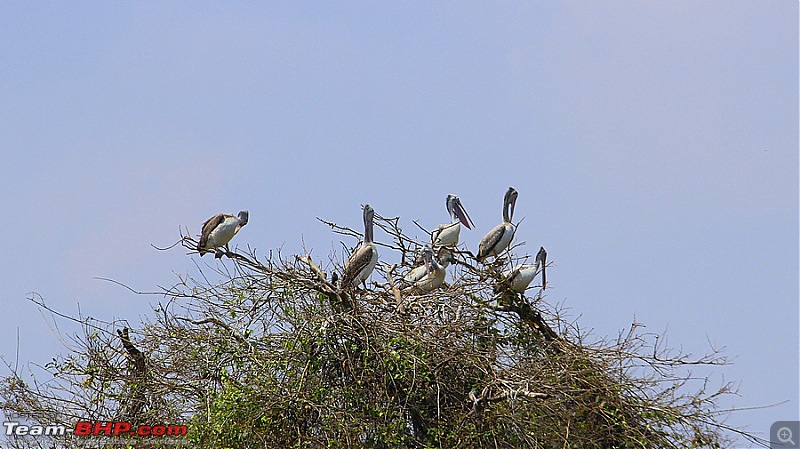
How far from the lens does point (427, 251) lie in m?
11.2

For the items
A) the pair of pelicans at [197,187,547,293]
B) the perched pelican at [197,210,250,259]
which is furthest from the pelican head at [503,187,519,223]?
the perched pelican at [197,210,250,259]

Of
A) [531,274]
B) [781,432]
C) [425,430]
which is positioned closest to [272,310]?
[425,430]

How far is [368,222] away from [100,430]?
3.36 m

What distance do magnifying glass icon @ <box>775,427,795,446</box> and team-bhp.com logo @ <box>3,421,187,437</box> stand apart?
17.9 ft

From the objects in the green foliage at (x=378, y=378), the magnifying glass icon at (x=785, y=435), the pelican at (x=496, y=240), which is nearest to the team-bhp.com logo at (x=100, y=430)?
the green foliage at (x=378, y=378)

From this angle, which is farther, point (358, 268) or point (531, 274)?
point (531, 274)

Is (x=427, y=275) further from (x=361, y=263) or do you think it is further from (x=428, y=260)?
(x=361, y=263)

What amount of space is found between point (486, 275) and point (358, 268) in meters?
1.29

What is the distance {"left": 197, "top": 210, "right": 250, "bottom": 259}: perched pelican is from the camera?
37.3 feet

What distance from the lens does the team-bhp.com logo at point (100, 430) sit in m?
9.97

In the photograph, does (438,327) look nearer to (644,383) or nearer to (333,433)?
(333,433)

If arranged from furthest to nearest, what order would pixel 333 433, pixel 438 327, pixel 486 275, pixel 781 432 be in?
pixel 486 275 < pixel 781 432 < pixel 438 327 < pixel 333 433

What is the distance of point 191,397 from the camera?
1009 centimetres

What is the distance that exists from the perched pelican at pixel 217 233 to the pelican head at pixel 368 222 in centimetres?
146
